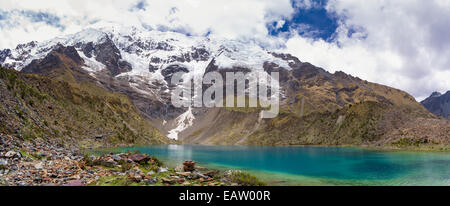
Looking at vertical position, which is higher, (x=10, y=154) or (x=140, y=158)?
(x=10, y=154)

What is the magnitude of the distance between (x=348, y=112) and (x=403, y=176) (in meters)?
121

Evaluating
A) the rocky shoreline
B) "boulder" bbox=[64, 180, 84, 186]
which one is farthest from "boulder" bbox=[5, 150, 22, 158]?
"boulder" bbox=[64, 180, 84, 186]

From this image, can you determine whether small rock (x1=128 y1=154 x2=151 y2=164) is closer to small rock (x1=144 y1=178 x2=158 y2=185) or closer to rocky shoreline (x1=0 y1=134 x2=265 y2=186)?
rocky shoreline (x1=0 y1=134 x2=265 y2=186)

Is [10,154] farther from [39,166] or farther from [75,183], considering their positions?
[75,183]

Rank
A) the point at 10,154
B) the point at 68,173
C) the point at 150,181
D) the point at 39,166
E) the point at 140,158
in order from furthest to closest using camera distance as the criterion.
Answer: the point at 140,158 → the point at 10,154 → the point at 39,166 → the point at 68,173 → the point at 150,181

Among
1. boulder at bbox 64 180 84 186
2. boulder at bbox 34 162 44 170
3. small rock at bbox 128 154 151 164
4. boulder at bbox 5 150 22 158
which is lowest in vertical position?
small rock at bbox 128 154 151 164

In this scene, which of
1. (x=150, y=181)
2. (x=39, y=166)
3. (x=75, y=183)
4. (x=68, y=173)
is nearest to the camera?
(x=75, y=183)

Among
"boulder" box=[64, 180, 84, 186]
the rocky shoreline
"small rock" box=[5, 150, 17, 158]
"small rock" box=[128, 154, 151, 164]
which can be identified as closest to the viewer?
"boulder" box=[64, 180, 84, 186]

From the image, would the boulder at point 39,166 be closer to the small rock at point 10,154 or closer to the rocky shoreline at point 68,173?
the rocky shoreline at point 68,173

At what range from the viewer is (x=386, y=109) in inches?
5276

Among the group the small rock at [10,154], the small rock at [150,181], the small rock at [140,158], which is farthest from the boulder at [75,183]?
the small rock at [140,158]

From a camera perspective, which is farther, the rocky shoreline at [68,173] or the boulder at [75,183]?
the rocky shoreline at [68,173]

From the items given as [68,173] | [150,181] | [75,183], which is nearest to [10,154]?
[68,173]
